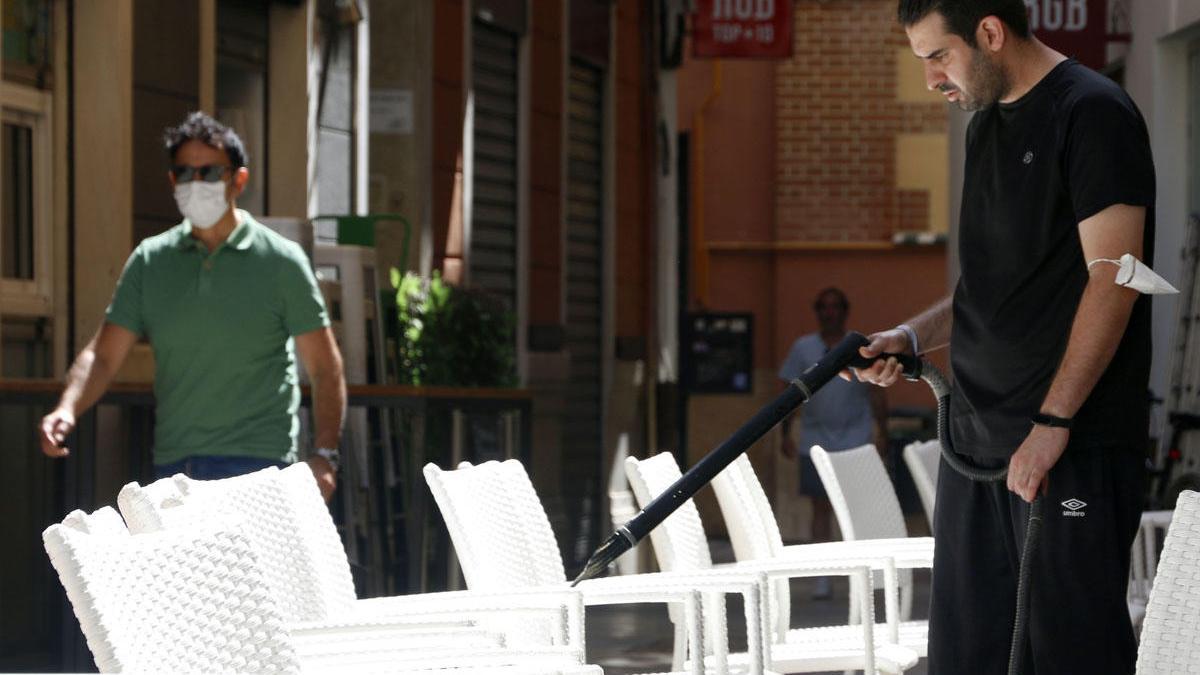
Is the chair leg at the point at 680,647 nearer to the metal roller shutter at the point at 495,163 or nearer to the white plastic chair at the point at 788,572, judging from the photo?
the white plastic chair at the point at 788,572

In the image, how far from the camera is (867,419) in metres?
13.5

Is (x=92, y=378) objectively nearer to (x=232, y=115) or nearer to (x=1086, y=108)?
(x=1086, y=108)

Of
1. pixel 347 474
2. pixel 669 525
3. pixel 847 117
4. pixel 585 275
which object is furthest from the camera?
pixel 847 117

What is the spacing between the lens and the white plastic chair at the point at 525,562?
5125mm

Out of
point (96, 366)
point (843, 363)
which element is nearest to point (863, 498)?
point (96, 366)

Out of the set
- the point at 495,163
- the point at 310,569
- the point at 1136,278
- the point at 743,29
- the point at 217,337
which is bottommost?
the point at 310,569

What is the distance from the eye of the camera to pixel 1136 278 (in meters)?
4.06

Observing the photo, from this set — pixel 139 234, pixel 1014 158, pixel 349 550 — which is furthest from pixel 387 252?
pixel 1014 158

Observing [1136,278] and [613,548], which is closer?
[1136,278]

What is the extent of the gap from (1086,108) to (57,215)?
6.49 metres

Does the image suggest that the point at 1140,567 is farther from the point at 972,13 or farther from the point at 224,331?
the point at 972,13

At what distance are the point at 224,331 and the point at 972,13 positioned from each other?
306 cm

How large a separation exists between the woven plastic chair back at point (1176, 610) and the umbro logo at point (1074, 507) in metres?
0.25

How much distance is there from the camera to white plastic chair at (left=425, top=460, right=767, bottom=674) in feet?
16.8
